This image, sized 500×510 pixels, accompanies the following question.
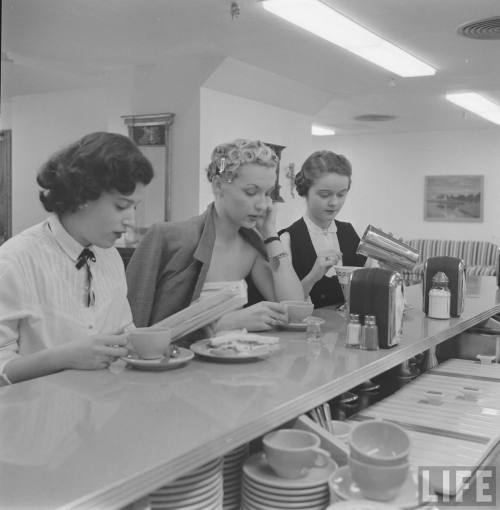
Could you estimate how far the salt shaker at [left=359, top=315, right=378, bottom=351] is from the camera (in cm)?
181

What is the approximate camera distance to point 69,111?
8836mm

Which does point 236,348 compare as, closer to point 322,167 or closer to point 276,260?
point 276,260

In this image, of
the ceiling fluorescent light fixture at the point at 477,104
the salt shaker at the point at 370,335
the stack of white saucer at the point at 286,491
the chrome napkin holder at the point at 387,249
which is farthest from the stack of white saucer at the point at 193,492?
the ceiling fluorescent light fixture at the point at 477,104

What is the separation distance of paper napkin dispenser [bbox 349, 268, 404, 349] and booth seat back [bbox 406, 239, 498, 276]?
365 inches

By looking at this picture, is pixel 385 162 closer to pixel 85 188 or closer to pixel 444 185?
pixel 444 185

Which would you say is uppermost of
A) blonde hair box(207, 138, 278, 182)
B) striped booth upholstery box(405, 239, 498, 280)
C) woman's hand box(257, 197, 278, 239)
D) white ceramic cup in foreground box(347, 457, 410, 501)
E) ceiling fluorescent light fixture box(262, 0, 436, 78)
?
ceiling fluorescent light fixture box(262, 0, 436, 78)

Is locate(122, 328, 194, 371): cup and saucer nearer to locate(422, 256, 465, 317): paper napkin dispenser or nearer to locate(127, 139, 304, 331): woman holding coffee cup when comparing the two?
locate(127, 139, 304, 331): woman holding coffee cup

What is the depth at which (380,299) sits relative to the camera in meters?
1.84

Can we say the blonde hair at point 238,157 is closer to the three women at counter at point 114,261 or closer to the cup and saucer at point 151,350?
the three women at counter at point 114,261

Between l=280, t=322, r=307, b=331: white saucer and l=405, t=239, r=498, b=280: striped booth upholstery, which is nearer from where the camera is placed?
l=280, t=322, r=307, b=331: white saucer

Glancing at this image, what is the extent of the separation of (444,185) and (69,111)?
6827mm

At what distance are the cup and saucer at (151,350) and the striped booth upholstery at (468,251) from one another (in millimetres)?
9742

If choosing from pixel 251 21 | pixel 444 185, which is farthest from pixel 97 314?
pixel 444 185

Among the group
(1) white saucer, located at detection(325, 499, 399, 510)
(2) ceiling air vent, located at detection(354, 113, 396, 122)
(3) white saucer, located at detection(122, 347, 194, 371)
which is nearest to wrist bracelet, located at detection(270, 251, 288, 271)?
(3) white saucer, located at detection(122, 347, 194, 371)
